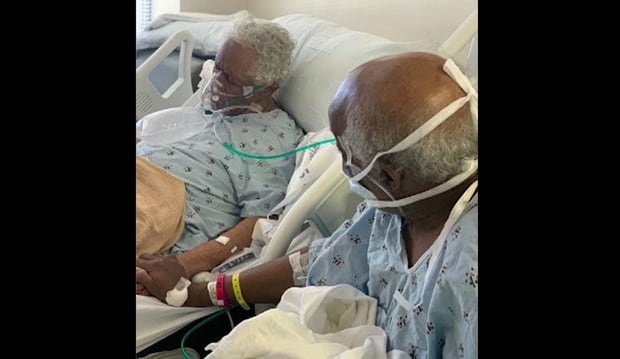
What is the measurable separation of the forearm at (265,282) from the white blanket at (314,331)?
23 cm

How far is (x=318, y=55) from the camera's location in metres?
2.19

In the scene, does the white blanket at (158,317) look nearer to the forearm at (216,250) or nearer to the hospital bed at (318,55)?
the hospital bed at (318,55)

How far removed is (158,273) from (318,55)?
88 centimetres

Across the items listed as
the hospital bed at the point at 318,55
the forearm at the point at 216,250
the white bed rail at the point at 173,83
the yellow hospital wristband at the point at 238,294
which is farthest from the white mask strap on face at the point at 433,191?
the white bed rail at the point at 173,83

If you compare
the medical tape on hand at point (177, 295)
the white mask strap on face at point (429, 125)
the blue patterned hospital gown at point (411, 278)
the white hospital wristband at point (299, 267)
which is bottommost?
the medical tape on hand at point (177, 295)

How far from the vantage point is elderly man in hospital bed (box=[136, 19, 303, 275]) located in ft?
6.15

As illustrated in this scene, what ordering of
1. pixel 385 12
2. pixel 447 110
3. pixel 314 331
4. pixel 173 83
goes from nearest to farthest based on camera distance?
pixel 447 110, pixel 314 331, pixel 385 12, pixel 173 83

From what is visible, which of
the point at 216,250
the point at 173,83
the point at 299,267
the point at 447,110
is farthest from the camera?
the point at 173,83

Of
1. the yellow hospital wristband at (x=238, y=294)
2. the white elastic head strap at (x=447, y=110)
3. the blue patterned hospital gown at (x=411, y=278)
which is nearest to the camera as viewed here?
the blue patterned hospital gown at (x=411, y=278)

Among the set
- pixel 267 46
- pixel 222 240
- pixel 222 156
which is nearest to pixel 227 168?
pixel 222 156

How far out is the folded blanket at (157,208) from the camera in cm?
179

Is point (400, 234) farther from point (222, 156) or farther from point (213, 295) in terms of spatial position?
point (222, 156)
